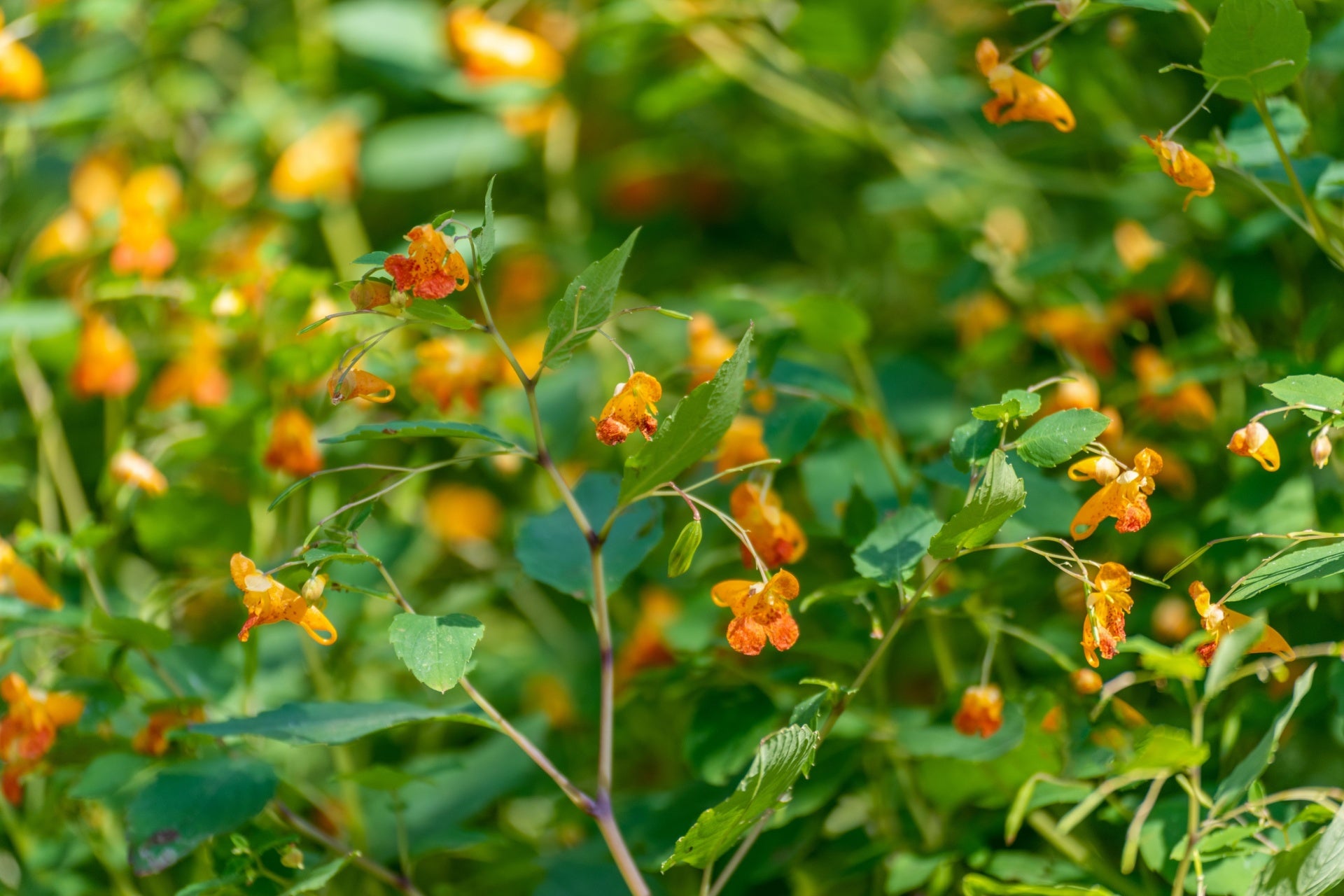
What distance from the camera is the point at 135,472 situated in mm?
765

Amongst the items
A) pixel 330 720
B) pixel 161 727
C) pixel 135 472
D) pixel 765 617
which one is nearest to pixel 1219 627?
pixel 765 617

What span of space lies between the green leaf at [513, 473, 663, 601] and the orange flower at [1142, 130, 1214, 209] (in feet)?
0.98

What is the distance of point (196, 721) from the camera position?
0.65 meters

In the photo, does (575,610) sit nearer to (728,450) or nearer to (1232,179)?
(728,450)

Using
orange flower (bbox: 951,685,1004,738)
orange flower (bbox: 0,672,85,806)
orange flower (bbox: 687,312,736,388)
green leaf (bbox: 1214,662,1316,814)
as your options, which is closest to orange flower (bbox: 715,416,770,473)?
orange flower (bbox: 687,312,736,388)

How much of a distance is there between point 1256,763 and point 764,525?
0.79 feet

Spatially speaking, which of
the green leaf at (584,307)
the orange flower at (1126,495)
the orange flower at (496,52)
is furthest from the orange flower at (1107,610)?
the orange flower at (496,52)

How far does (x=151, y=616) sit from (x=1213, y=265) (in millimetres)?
745

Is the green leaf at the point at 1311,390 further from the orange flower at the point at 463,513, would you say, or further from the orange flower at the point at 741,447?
the orange flower at the point at 463,513

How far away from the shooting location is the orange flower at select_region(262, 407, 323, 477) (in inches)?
29.3

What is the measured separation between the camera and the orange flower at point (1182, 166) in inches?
20.0

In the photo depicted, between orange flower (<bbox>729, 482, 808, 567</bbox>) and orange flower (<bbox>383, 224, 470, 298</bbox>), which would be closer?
orange flower (<bbox>383, 224, 470, 298</bbox>)

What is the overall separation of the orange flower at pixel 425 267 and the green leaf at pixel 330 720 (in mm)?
137

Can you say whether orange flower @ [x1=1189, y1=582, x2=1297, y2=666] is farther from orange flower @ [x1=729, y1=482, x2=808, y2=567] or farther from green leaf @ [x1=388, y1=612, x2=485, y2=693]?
green leaf @ [x1=388, y1=612, x2=485, y2=693]
